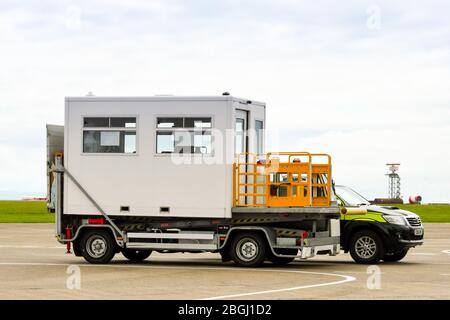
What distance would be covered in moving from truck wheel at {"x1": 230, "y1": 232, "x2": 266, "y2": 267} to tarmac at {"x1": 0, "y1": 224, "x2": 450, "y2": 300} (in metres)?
0.24

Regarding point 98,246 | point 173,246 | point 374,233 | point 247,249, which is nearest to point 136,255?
point 98,246

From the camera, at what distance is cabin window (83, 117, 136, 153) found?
2227 centimetres

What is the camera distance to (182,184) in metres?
21.9

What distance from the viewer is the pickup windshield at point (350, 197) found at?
76.5 ft

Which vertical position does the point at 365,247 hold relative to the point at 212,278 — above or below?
above

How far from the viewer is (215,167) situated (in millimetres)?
21594

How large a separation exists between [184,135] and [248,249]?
9.09 ft

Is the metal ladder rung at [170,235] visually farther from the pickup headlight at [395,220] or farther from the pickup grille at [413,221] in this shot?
the pickup grille at [413,221]

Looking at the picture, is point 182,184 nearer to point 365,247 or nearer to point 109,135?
point 109,135

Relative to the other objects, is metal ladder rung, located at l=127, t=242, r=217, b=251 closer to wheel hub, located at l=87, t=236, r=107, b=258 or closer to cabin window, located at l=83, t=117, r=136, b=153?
wheel hub, located at l=87, t=236, r=107, b=258

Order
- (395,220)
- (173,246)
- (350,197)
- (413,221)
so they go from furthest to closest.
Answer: (350,197) → (413,221) → (395,220) → (173,246)
